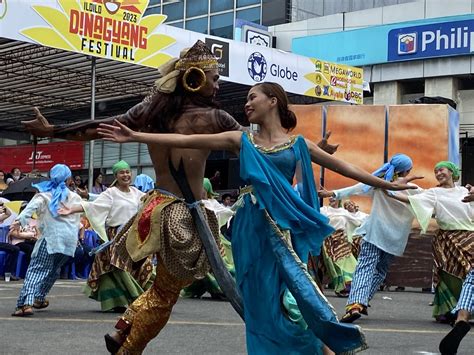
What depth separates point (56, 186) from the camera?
965 centimetres

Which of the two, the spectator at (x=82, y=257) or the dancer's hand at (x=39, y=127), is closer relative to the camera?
the dancer's hand at (x=39, y=127)

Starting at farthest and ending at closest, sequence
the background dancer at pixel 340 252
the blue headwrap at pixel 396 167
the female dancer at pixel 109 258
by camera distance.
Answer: the background dancer at pixel 340 252, the female dancer at pixel 109 258, the blue headwrap at pixel 396 167

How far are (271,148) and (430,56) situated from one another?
25.9 m

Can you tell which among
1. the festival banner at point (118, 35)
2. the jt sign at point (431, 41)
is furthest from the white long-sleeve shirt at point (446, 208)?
the jt sign at point (431, 41)

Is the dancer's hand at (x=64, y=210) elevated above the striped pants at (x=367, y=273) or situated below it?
above

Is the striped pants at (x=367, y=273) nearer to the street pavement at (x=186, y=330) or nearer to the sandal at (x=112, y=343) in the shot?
the street pavement at (x=186, y=330)

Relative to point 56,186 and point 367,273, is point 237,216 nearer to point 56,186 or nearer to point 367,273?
point 367,273

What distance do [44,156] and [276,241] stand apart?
27.0 metres

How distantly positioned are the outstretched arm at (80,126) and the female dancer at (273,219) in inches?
18.7

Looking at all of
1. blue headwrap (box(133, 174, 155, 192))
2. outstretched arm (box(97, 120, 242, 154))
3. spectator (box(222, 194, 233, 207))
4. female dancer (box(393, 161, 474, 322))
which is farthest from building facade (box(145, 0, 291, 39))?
outstretched arm (box(97, 120, 242, 154))

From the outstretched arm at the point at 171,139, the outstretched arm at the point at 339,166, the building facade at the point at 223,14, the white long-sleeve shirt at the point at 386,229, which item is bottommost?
the white long-sleeve shirt at the point at 386,229

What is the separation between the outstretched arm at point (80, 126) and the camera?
5.46 m

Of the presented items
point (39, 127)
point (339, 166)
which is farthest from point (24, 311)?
point (339, 166)

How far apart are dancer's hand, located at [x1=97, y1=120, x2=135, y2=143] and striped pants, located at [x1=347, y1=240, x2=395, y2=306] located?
4.56m
